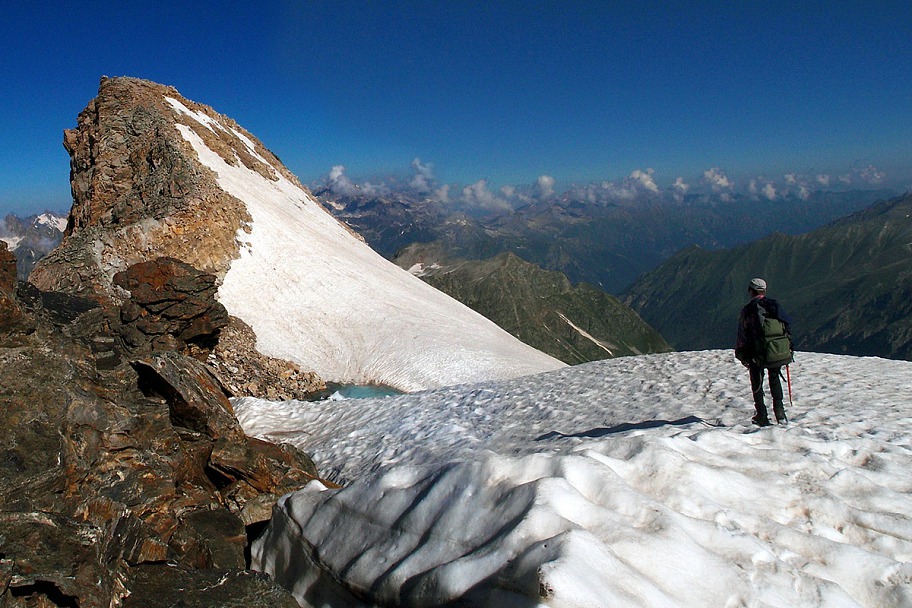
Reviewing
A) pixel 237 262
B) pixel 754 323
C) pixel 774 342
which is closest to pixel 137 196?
pixel 237 262

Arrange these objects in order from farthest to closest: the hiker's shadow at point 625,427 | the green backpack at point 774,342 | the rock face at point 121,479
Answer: the hiker's shadow at point 625,427
the green backpack at point 774,342
the rock face at point 121,479

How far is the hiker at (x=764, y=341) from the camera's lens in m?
12.1

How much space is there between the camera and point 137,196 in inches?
1597

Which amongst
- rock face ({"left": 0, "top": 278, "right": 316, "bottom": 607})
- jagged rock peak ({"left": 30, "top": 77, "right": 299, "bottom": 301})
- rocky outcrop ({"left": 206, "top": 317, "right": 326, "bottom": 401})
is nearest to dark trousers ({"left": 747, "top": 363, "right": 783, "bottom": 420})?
rock face ({"left": 0, "top": 278, "right": 316, "bottom": 607})

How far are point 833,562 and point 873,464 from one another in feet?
12.7

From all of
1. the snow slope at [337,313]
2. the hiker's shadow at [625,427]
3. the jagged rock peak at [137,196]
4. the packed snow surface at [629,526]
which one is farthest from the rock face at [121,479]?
the snow slope at [337,313]

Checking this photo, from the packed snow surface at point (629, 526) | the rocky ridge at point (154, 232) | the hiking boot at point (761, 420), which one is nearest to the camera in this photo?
the packed snow surface at point (629, 526)

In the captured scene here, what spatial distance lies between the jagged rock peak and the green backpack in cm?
3148

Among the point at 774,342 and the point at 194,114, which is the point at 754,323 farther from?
the point at 194,114

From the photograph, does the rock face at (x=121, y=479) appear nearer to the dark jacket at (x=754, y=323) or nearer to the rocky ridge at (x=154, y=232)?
the rocky ridge at (x=154, y=232)

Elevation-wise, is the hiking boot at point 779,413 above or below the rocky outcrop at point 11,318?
below

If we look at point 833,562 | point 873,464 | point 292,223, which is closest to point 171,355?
point 833,562

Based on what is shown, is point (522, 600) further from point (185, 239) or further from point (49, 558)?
point (185, 239)

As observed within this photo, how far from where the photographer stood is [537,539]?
5.81 meters
